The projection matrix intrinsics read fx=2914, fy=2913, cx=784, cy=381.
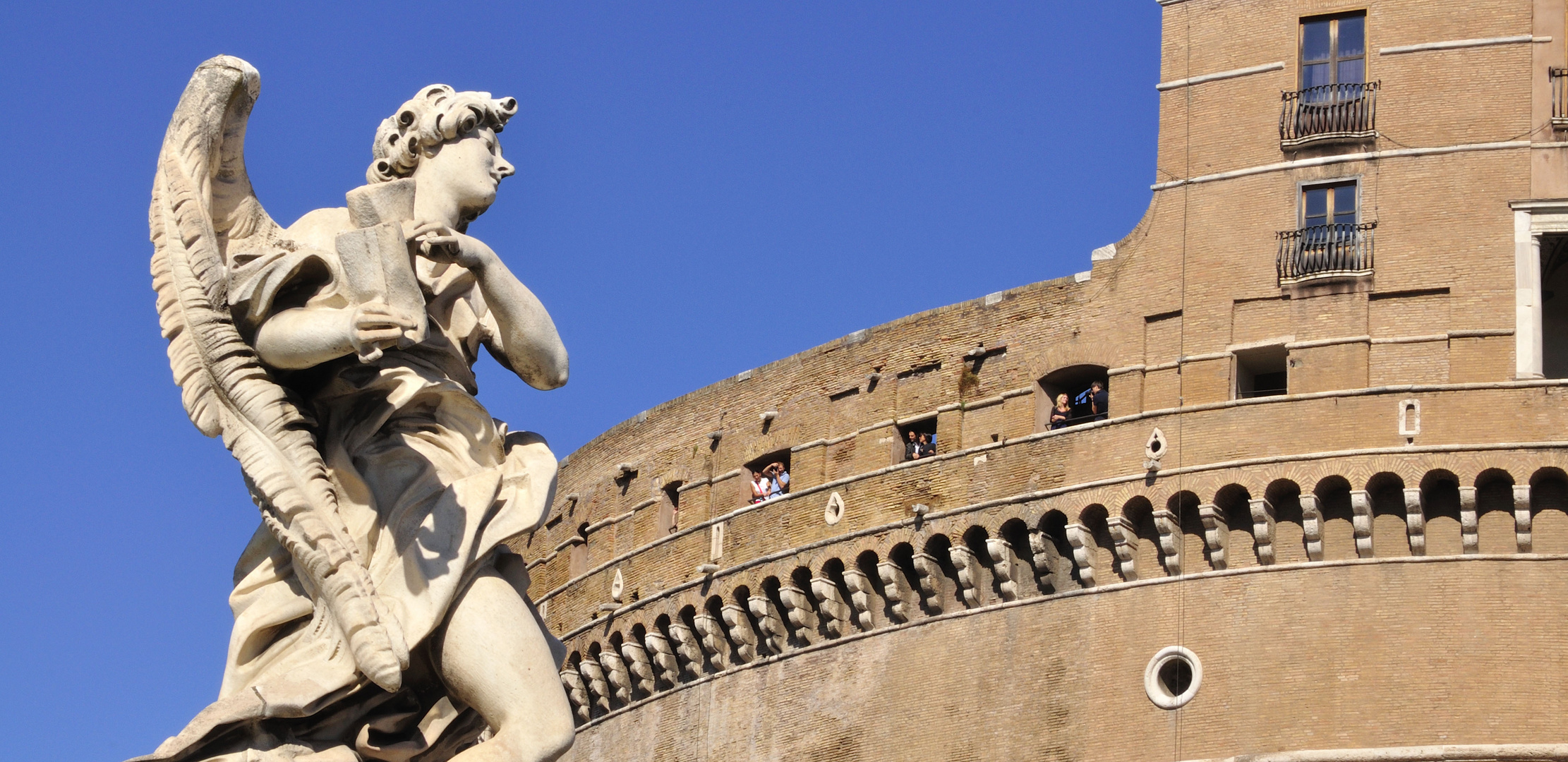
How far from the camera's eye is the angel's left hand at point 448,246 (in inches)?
222

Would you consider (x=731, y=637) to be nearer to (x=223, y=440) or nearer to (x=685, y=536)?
(x=685, y=536)

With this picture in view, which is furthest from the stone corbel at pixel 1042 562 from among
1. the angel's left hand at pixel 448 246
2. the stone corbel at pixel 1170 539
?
the angel's left hand at pixel 448 246

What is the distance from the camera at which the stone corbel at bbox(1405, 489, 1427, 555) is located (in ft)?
95.2

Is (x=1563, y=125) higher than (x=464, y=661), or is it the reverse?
(x=1563, y=125)

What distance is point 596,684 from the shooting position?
35.7 metres

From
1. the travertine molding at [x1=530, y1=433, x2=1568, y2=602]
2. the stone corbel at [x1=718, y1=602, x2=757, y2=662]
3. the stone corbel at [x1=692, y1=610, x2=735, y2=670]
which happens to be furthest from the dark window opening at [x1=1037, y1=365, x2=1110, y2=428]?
the stone corbel at [x1=692, y1=610, x2=735, y2=670]

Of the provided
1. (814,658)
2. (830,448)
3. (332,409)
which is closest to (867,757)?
(814,658)

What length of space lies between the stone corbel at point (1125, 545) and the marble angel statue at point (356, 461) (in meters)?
24.7

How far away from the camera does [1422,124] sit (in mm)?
30938

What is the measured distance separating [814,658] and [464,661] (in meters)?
27.6

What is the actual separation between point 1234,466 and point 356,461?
2483 cm

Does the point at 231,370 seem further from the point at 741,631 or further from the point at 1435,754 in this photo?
the point at 741,631

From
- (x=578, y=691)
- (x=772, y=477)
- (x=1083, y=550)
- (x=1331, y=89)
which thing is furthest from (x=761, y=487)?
(x=1331, y=89)

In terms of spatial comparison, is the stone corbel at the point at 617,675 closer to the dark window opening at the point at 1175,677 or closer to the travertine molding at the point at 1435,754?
the dark window opening at the point at 1175,677
